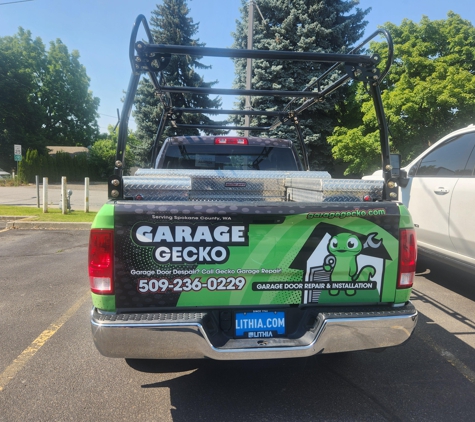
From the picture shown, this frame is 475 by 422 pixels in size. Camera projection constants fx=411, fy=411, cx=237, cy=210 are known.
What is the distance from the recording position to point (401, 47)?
1688 centimetres

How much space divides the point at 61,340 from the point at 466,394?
3.42m

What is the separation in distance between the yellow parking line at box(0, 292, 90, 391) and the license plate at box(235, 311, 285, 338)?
185 cm

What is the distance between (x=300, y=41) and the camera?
57.9ft

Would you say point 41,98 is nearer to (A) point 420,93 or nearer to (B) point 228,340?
(A) point 420,93

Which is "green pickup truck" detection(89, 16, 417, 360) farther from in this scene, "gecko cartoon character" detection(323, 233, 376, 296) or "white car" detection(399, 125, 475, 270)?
"white car" detection(399, 125, 475, 270)

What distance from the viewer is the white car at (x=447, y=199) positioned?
182 inches

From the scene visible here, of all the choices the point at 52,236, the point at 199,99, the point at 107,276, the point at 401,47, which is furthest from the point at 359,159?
the point at 107,276

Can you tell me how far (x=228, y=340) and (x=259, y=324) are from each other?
8.9 inches

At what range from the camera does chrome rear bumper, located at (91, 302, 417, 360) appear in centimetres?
243

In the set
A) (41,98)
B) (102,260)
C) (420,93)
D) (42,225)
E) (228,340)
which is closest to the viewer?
(102,260)

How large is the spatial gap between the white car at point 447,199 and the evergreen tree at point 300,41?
12.2 meters

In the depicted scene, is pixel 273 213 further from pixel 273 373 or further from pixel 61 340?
pixel 61 340

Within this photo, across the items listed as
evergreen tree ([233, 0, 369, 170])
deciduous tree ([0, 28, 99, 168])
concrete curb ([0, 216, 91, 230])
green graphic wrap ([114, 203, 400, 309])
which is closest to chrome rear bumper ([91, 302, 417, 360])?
green graphic wrap ([114, 203, 400, 309])

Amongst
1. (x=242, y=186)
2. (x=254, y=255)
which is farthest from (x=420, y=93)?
(x=254, y=255)
